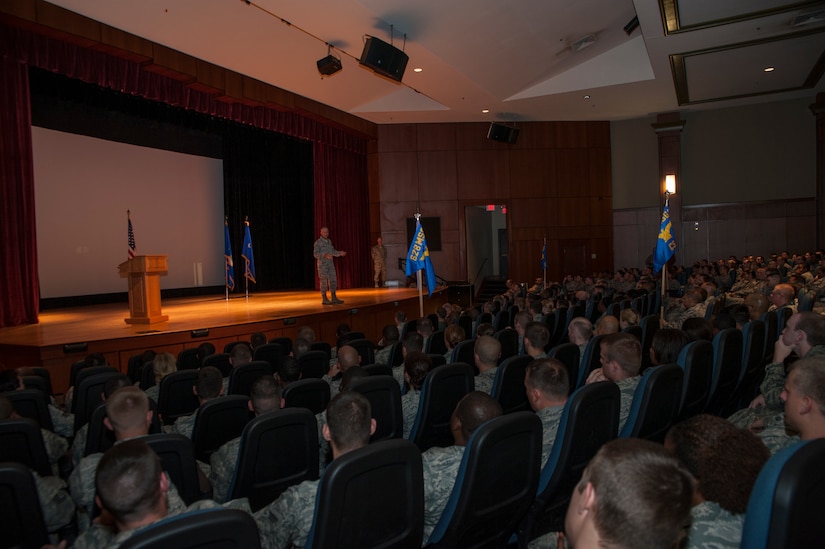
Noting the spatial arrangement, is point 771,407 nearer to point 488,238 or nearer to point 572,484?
point 572,484

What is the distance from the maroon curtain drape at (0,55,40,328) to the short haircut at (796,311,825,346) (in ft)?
33.1

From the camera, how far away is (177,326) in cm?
881

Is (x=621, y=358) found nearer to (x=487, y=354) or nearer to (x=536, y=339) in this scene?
(x=487, y=354)

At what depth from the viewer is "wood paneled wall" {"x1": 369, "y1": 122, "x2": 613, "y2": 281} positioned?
1792cm

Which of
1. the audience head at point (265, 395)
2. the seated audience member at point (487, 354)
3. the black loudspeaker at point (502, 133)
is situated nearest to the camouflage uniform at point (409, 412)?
the seated audience member at point (487, 354)

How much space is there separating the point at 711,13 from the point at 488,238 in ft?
39.3

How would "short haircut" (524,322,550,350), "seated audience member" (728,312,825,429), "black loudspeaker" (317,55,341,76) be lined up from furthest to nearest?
1. "black loudspeaker" (317,55,341,76)
2. "short haircut" (524,322,550,350)
3. "seated audience member" (728,312,825,429)

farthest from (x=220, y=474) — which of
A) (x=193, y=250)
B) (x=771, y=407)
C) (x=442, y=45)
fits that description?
(x=193, y=250)

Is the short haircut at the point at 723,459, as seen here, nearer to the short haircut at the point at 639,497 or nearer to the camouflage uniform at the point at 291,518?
the short haircut at the point at 639,497

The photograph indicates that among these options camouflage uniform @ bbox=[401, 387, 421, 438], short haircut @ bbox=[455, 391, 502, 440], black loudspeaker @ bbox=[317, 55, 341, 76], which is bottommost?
camouflage uniform @ bbox=[401, 387, 421, 438]

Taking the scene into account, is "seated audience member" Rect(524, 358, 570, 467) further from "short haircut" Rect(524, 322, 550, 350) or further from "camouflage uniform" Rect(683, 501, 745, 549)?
"short haircut" Rect(524, 322, 550, 350)

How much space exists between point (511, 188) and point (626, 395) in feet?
50.3

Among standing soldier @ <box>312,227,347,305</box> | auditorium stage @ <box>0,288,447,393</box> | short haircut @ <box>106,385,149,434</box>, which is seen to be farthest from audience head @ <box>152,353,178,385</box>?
standing soldier @ <box>312,227,347,305</box>

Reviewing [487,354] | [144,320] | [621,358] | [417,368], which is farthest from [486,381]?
[144,320]
